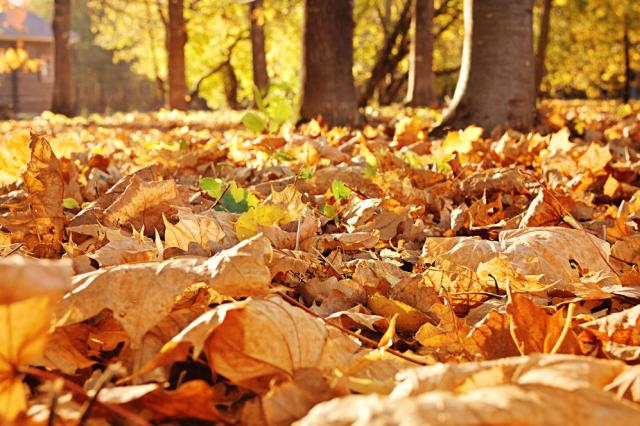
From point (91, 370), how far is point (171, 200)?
87 centimetres

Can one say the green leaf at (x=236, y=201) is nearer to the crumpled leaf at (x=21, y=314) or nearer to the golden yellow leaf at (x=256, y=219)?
the golden yellow leaf at (x=256, y=219)

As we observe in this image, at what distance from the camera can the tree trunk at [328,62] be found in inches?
263

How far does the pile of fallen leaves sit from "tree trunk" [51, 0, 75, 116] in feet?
55.1

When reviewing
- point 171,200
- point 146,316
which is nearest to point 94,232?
point 171,200

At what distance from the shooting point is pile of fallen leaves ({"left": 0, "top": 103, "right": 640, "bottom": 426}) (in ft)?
2.58

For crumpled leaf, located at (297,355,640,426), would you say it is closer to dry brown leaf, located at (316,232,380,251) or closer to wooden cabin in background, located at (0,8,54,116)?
dry brown leaf, located at (316,232,380,251)

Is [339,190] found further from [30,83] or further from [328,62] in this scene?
[30,83]

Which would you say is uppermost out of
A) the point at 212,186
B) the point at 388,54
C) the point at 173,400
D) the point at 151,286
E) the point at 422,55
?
the point at 388,54

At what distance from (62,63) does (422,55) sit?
392 inches

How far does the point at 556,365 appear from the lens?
2.73 ft

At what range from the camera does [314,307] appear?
1.39m

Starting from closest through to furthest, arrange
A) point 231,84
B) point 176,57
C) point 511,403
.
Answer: point 511,403 → point 176,57 → point 231,84

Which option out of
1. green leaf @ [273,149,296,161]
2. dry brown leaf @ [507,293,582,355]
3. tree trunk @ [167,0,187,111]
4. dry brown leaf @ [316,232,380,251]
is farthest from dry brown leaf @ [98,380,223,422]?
tree trunk @ [167,0,187,111]

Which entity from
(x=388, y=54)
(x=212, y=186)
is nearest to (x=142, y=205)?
(x=212, y=186)
